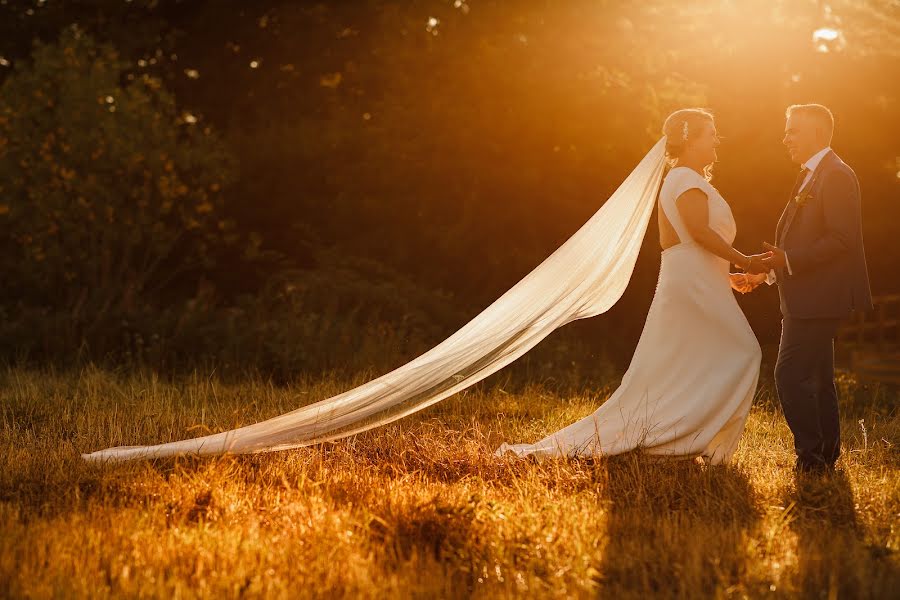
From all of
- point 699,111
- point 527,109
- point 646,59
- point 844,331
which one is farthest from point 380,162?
point 699,111

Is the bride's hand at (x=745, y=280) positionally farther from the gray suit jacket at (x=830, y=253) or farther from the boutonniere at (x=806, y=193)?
the boutonniere at (x=806, y=193)

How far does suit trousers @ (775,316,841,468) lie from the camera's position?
537cm

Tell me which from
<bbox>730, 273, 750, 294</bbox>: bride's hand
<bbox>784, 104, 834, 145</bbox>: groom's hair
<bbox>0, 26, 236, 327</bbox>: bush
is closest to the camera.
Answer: <bbox>784, 104, 834, 145</bbox>: groom's hair

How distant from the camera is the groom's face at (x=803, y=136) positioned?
18.1ft

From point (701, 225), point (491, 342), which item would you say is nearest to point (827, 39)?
point (701, 225)

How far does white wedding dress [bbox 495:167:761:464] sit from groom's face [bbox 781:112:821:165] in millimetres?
503

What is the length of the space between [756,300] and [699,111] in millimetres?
10855

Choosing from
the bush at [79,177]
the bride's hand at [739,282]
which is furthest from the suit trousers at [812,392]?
the bush at [79,177]

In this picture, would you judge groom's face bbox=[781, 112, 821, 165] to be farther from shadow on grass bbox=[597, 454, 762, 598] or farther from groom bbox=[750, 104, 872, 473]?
shadow on grass bbox=[597, 454, 762, 598]

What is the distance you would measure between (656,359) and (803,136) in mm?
1470

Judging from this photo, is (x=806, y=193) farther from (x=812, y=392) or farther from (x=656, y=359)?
(x=656, y=359)

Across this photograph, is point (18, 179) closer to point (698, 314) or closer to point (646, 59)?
point (646, 59)

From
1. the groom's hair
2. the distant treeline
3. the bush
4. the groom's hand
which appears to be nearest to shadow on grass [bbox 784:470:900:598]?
the groom's hand

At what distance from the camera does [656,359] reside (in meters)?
5.75
